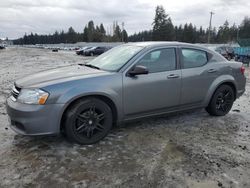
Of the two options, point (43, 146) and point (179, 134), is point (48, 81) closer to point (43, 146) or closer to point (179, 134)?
point (43, 146)

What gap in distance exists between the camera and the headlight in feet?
11.7

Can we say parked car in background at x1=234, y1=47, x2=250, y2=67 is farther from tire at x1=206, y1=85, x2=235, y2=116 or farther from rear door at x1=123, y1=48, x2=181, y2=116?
rear door at x1=123, y1=48, x2=181, y2=116

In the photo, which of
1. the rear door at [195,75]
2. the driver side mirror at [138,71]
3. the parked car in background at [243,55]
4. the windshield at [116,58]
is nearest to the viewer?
the driver side mirror at [138,71]

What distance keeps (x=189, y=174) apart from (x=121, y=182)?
86cm

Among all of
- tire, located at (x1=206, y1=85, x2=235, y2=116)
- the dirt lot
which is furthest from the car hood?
tire, located at (x1=206, y1=85, x2=235, y2=116)

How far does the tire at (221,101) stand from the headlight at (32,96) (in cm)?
338

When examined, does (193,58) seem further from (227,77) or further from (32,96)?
(32,96)

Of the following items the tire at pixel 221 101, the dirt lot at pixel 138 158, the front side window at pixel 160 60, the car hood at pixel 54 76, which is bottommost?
the dirt lot at pixel 138 158

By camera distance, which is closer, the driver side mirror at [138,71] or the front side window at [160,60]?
the driver side mirror at [138,71]

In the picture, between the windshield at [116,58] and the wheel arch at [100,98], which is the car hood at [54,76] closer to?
the windshield at [116,58]

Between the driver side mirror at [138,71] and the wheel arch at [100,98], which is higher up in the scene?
the driver side mirror at [138,71]

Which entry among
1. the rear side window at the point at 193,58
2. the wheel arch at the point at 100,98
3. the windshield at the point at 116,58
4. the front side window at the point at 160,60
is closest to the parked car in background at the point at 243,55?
the rear side window at the point at 193,58

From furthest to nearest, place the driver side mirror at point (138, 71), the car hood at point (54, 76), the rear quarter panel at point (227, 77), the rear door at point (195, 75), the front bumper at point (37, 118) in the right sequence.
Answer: the rear quarter panel at point (227, 77) < the rear door at point (195, 75) < the driver side mirror at point (138, 71) < the car hood at point (54, 76) < the front bumper at point (37, 118)

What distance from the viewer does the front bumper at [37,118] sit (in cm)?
356
